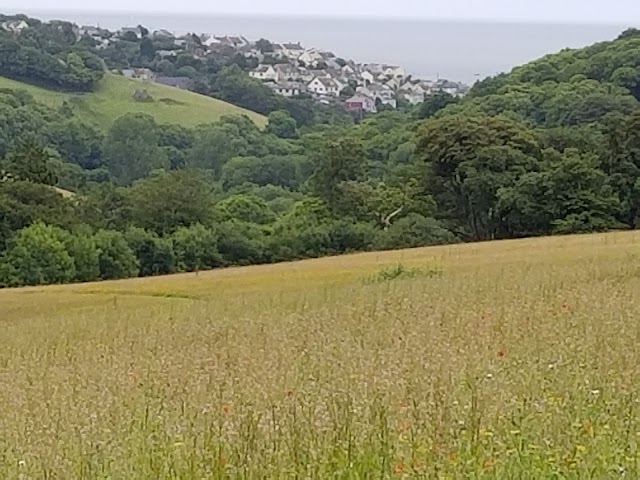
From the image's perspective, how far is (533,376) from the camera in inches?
248

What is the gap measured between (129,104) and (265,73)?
57.5 m

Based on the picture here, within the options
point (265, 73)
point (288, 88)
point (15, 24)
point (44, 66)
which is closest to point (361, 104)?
point (288, 88)

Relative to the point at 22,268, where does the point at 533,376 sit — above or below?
above

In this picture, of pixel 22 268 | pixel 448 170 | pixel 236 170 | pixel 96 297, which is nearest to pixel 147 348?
pixel 96 297

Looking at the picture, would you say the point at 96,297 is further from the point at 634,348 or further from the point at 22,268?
the point at 22,268

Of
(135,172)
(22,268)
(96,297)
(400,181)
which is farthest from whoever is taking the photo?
(135,172)

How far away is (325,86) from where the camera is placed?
7662 inches

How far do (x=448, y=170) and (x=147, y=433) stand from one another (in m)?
51.4

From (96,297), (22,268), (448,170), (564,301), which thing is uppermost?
(564,301)

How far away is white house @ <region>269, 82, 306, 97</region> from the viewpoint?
168137mm

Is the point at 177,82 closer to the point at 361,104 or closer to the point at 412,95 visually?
the point at 361,104

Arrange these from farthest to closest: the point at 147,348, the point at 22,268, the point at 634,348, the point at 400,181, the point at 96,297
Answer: the point at 400,181 → the point at 22,268 → the point at 96,297 → the point at 147,348 → the point at 634,348

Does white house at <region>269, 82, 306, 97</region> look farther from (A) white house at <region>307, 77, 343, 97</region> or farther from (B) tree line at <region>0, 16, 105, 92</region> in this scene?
(B) tree line at <region>0, 16, 105, 92</region>

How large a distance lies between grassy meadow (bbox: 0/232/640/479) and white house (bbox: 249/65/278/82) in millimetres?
173301
